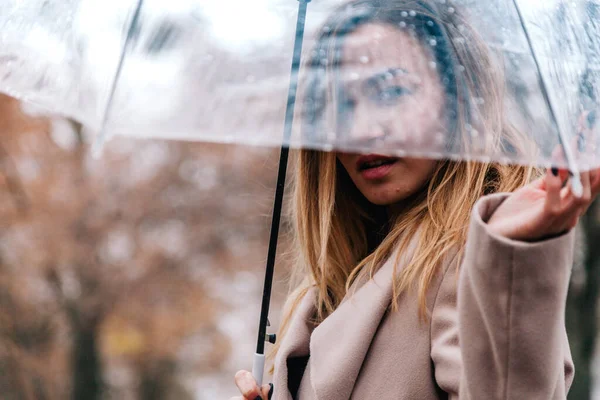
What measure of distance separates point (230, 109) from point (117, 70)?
396 millimetres

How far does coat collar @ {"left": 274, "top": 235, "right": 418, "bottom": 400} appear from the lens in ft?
6.81

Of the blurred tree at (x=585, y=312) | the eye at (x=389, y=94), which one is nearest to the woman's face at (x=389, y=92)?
the eye at (x=389, y=94)

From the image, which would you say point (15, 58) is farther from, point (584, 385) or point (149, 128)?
point (584, 385)

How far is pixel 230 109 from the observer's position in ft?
6.62

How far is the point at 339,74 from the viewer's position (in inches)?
74.3

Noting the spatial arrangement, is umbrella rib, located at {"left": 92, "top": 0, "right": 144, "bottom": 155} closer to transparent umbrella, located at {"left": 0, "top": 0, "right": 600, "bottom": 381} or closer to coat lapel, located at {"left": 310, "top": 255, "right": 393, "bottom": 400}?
transparent umbrella, located at {"left": 0, "top": 0, "right": 600, "bottom": 381}

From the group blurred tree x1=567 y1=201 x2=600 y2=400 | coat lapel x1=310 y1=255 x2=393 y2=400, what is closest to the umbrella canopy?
coat lapel x1=310 y1=255 x2=393 y2=400

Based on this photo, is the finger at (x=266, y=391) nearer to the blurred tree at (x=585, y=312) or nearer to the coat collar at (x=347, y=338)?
the coat collar at (x=347, y=338)

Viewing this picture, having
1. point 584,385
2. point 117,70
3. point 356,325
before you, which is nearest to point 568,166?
point 356,325

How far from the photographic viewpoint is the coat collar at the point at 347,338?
2.07 meters

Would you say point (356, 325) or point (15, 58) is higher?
point (15, 58)

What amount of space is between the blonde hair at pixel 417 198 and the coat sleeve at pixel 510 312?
1.12 ft

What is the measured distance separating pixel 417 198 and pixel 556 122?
2.27ft

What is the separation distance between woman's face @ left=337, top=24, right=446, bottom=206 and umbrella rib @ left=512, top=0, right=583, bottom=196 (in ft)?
0.72
